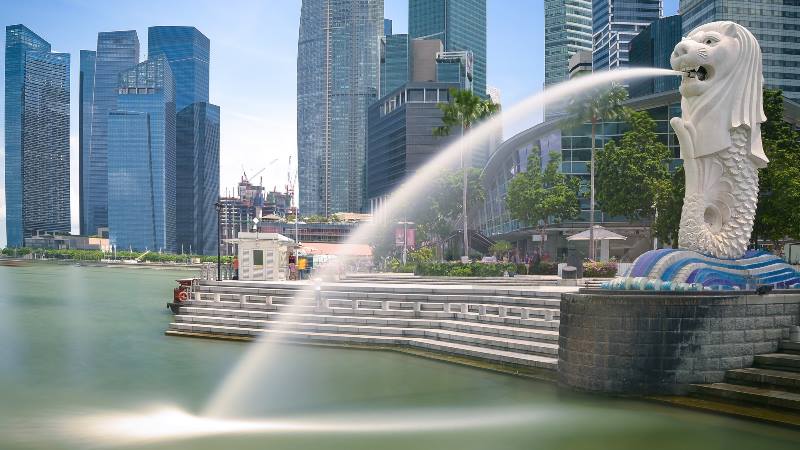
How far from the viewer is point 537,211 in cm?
5084

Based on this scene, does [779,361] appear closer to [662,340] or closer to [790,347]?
[790,347]

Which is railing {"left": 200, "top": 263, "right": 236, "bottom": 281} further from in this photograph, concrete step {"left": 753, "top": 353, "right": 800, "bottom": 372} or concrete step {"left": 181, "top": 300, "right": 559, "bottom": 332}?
concrete step {"left": 753, "top": 353, "right": 800, "bottom": 372}

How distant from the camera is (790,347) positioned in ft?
53.5

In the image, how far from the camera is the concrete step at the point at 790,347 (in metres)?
16.2

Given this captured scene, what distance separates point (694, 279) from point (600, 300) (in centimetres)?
335

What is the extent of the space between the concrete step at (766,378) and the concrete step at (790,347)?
97 cm

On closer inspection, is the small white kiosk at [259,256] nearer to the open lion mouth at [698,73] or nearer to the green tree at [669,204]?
the green tree at [669,204]

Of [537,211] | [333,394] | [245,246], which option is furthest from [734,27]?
[537,211]

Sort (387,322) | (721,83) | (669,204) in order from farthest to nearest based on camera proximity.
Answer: (669,204) → (387,322) → (721,83)

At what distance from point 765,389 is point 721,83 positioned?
8449mm

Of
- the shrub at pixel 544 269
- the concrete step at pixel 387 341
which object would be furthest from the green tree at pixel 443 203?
the concrete step at pixel 387 341

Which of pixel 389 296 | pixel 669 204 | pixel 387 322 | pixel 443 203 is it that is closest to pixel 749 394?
pixel 387 322

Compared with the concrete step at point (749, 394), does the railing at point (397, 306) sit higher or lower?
higher

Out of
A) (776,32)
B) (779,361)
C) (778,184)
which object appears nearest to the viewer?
(779,361)
